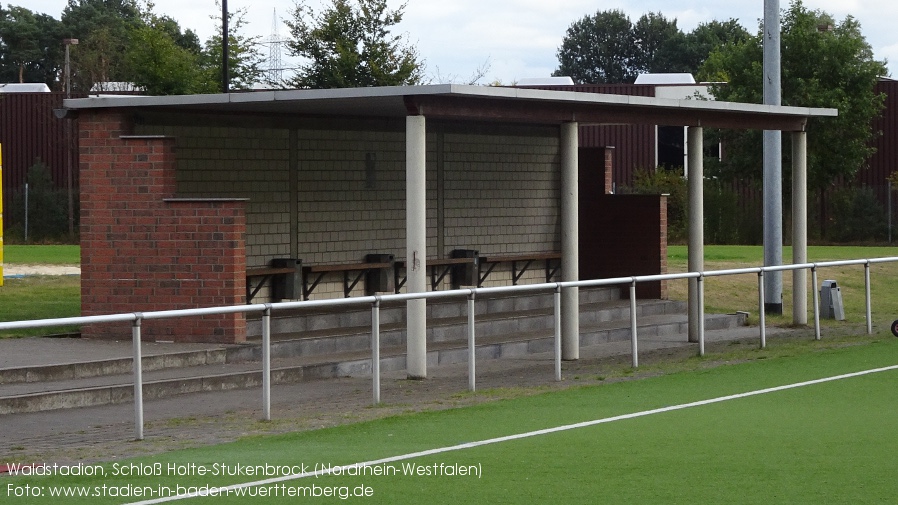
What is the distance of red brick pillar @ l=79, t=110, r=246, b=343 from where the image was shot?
1527 cm

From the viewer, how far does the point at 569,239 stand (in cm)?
1562

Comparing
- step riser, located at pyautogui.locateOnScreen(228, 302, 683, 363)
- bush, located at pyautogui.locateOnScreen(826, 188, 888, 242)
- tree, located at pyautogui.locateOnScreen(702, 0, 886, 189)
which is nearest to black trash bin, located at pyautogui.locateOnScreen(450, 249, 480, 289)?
step riser, located at pyautogui.locateOnScreen(228, 302, 683, 363)

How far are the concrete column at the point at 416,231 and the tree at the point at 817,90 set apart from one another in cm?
2668

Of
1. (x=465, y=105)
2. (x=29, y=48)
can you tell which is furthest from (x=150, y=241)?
(x=29, y=48)

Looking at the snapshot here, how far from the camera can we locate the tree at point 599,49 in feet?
329

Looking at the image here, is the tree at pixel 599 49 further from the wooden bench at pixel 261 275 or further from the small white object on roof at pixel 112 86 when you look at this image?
the wooden bench at pixel 261 275

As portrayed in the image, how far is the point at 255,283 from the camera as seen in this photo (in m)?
17.3

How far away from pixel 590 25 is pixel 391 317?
8691cm

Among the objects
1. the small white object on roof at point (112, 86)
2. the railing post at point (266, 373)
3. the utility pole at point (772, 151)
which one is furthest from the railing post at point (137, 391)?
the small white object on roof at point (112, 86)

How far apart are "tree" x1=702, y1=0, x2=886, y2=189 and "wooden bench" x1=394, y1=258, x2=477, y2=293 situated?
821 inches

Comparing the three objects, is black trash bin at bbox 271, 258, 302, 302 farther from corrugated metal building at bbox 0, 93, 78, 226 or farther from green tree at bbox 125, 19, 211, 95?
corrugated metal building at bbox 0, 93, 78, 226

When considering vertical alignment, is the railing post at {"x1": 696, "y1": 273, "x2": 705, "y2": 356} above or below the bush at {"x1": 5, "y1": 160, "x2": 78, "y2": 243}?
below

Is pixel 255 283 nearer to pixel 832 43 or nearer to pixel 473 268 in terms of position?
pixel 473 268

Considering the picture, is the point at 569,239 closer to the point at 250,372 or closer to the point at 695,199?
the point at 695,199
